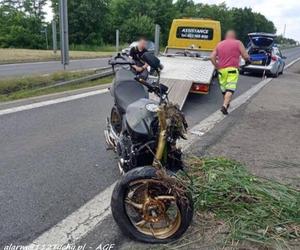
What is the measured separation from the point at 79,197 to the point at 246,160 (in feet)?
8.00

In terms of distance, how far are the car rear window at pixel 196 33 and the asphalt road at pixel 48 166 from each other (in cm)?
627

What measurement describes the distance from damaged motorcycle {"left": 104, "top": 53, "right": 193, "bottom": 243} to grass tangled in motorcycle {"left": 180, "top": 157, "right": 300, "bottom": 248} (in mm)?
459

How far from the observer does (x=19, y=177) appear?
423 centimetres

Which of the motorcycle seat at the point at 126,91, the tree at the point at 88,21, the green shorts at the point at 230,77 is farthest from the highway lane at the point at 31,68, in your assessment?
the tree at the point at 88,21

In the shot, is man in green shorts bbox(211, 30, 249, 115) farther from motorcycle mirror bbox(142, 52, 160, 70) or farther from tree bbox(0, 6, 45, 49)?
tree bbox(0, 6, 45, 49)

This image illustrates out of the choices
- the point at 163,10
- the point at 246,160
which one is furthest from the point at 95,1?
the point at 246,160

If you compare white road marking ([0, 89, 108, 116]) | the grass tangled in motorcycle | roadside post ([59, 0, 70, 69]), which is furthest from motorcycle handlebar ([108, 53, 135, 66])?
roadside post ([59, 0, 70, 69])

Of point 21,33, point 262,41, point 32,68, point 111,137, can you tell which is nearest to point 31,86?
point 111,137

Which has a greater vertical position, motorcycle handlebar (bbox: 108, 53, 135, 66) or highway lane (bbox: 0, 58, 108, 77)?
motorcycle handlebar (bbox: 108, 53, 135, 66)

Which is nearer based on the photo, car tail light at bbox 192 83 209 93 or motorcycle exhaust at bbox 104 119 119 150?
motorcycle exhaust at bbox 104 119 119 150

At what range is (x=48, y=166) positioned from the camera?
15.1ft

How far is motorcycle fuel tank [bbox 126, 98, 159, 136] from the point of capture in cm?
333

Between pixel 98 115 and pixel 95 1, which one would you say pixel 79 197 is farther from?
pixel 95 1

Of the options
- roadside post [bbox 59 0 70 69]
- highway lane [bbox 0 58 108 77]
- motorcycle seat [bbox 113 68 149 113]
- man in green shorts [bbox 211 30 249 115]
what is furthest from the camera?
highway lane [bbox 0 58 108 77]
